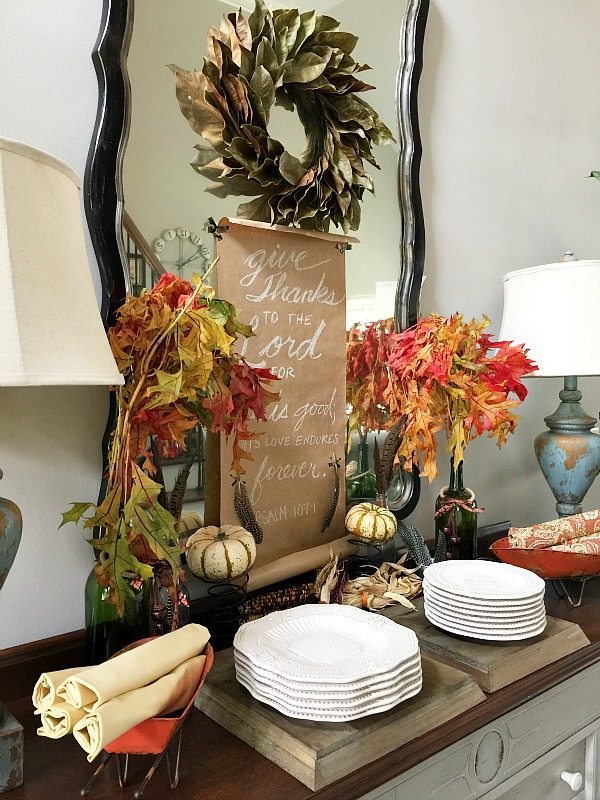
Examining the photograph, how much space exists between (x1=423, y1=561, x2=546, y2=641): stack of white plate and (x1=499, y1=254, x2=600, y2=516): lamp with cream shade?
583 millimetres

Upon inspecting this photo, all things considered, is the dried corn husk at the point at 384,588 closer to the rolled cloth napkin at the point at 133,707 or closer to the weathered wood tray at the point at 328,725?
the weathered wood tray at the point at 328,725

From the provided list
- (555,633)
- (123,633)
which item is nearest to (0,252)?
(123,633)

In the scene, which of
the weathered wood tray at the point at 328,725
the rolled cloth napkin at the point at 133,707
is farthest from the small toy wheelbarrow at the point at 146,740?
the weathered wood tray at the point at 328,725

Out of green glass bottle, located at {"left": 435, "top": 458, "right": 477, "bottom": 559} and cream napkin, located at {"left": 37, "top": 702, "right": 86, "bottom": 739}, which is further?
green glass bottle, located at {"left": 435, "top": 458, "right": 477, "bottom": 559}

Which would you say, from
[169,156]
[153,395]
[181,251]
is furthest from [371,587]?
[169,156]

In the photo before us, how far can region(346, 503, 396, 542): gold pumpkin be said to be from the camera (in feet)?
4.10

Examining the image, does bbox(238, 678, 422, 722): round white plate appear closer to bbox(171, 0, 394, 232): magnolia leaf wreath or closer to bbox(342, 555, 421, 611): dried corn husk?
bbox(342, 555, 421, 611): dried corn husk

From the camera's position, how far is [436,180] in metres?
1.59

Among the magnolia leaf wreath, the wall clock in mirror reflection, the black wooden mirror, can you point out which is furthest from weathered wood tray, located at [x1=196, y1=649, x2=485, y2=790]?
the magnolia leaf wreath

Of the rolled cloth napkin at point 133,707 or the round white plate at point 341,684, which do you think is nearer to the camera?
the rolled cloth napkin at point 133,707

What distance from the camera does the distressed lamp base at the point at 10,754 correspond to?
0.70 meters

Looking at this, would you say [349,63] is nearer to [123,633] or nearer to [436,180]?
[436,180]

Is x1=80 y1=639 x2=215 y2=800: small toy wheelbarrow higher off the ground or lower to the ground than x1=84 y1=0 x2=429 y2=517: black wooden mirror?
lower

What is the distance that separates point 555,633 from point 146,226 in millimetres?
903
